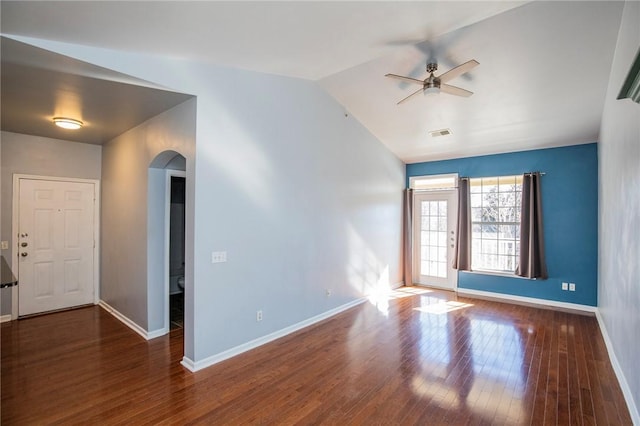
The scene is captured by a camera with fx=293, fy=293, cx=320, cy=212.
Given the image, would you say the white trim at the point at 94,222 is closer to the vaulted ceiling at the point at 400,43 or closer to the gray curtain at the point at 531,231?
the vaulted ceiling at the point at 400,43

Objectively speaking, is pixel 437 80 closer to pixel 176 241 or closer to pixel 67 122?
pixel 67 122

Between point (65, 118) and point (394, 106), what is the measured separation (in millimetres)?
4274

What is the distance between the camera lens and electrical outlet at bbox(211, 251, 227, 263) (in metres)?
3.01

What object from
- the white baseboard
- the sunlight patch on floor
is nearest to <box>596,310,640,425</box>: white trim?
the sunlight patch on floor

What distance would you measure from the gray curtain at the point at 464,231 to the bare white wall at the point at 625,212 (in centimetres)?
238

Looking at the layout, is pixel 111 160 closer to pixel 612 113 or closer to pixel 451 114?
pixel 451 114

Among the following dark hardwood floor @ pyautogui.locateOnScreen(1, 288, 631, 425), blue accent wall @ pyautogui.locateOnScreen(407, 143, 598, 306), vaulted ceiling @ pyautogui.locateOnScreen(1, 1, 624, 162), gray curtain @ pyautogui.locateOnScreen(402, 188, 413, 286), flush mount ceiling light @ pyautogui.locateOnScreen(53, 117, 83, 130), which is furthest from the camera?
gray curtain @ pyautogui.locateOnScreen(402, 188, 413, 286)

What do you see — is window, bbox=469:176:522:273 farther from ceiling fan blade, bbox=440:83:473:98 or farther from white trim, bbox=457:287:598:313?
ceiling fan blade, bbox=440:83:473:98

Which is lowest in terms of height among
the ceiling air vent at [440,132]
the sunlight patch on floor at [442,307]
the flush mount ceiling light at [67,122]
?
the sunlight patch on floor at [442,307]

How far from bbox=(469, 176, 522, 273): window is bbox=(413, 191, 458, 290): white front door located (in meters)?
0.40

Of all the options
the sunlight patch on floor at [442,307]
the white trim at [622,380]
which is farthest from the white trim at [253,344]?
the white trim at [622,380]

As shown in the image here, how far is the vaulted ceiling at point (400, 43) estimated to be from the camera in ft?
6.64

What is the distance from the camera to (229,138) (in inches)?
125

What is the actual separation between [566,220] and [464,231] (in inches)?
61.1
